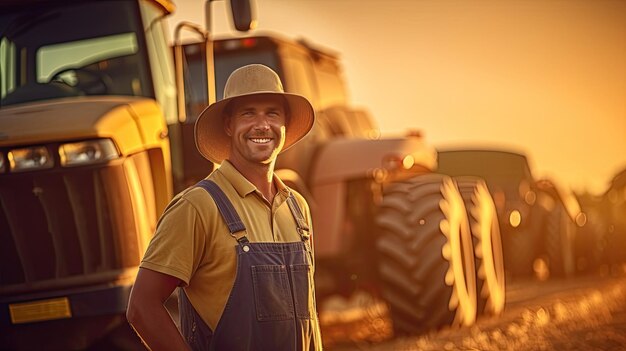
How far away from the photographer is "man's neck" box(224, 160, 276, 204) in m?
3.62

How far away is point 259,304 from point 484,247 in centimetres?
632

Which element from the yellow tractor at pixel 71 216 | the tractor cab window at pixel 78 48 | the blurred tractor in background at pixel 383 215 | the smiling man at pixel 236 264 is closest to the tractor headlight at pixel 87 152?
the yellow tractor at pixel 71 216

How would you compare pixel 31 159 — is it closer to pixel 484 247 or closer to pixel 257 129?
pixel 257 129

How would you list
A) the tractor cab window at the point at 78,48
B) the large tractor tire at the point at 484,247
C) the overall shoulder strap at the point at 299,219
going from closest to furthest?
the overall shoulder strap at the point at 299,219 → the tractor cab window at the point at 78,48 → the large tractor tire at the point at 484,247

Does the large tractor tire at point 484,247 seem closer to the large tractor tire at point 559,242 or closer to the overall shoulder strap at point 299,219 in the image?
the overall shoulder strap at point 299,219

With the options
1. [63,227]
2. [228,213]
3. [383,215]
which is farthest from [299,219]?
[383,215]

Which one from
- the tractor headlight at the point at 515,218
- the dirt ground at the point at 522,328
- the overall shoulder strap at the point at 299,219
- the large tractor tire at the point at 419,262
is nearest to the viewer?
the overall shoulder strap at the point at 299,219

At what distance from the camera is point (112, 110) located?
21.4 ft

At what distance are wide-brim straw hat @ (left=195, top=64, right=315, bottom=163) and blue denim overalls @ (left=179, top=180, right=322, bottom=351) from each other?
0.36 metres

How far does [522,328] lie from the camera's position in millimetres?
8570

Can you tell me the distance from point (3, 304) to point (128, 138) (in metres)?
1.19

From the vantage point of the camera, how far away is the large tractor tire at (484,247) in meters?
9.19

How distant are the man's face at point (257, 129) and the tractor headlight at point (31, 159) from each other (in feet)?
9.38

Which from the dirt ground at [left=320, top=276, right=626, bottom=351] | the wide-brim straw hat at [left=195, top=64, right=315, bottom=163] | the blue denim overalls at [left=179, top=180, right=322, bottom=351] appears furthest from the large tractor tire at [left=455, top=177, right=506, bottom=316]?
the blue denim overalls at [left=179, top=180, right=322, bottom=351]
